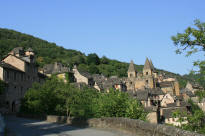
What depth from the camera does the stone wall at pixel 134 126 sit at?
10.7m

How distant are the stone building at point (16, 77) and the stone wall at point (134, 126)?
28345 mm

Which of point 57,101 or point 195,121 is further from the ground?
point 57,101

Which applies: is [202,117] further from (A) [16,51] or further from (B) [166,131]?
(A) [16,51]

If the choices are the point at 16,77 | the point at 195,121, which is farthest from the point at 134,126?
the point at 16,77

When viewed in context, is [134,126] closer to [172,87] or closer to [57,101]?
[57,101]

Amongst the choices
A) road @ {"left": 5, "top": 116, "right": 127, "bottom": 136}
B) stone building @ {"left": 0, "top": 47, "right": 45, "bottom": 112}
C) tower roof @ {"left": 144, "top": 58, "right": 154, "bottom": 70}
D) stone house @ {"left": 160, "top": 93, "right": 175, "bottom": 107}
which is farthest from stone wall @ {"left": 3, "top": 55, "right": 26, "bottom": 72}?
tower roof @ {"left": 144, "top": 58, "right": 154, "bottom": 70}

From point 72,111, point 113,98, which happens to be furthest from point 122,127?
point 72,111

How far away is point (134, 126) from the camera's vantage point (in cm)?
1372

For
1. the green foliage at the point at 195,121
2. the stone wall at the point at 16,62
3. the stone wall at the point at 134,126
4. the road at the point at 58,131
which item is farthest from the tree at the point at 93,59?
the green foliage at the point at 195,121

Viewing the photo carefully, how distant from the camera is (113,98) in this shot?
65.9 feet

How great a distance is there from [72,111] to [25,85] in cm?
2308

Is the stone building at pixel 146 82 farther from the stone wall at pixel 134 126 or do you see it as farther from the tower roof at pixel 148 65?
the stone wall at pixel 134 126

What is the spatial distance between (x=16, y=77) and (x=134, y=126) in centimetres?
4078

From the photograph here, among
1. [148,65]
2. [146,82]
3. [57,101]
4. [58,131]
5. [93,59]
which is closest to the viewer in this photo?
[58,131]
